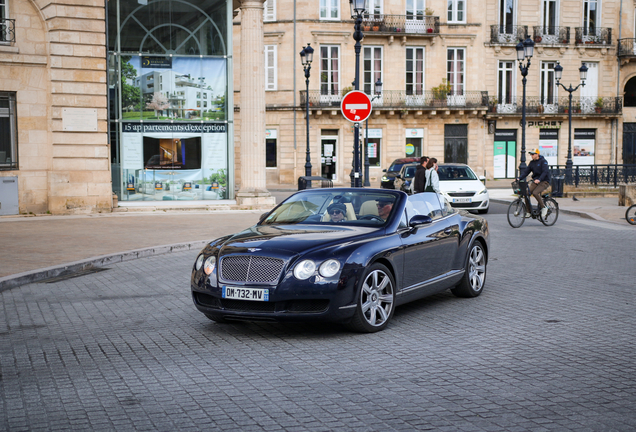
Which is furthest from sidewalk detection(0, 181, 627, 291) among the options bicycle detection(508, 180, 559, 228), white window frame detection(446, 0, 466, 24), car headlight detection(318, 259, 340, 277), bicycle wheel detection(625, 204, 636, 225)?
white window frame detection(446, 0, 466, 24)

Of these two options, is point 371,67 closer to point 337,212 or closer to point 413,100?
point 413,100

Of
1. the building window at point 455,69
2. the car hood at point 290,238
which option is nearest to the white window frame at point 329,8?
the building window at point 455,69

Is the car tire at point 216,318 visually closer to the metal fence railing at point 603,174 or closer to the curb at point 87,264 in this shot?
the curb at point 87,264

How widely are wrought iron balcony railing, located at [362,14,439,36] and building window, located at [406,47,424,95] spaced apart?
4.09 ft

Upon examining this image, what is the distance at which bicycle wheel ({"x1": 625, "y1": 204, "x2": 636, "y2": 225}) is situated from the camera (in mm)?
18859

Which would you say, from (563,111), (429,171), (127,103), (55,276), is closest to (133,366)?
(55,276)

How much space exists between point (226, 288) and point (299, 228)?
1.17 metres

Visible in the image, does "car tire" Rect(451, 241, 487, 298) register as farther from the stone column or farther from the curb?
the stone column

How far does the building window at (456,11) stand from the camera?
47.6m

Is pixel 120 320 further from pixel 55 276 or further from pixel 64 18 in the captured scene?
pixel 64 18

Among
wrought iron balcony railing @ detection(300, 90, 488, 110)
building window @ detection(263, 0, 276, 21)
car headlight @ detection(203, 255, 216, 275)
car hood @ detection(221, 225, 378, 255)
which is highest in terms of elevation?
building window @ detection(263, 0, 276, 21)

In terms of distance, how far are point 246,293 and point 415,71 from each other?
139ft

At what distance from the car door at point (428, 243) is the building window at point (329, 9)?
1527 inches

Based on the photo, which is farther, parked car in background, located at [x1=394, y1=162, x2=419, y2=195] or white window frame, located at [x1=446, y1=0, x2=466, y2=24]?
white window frame, located at [x1=446, y1=0, x2=466, y2=24]
